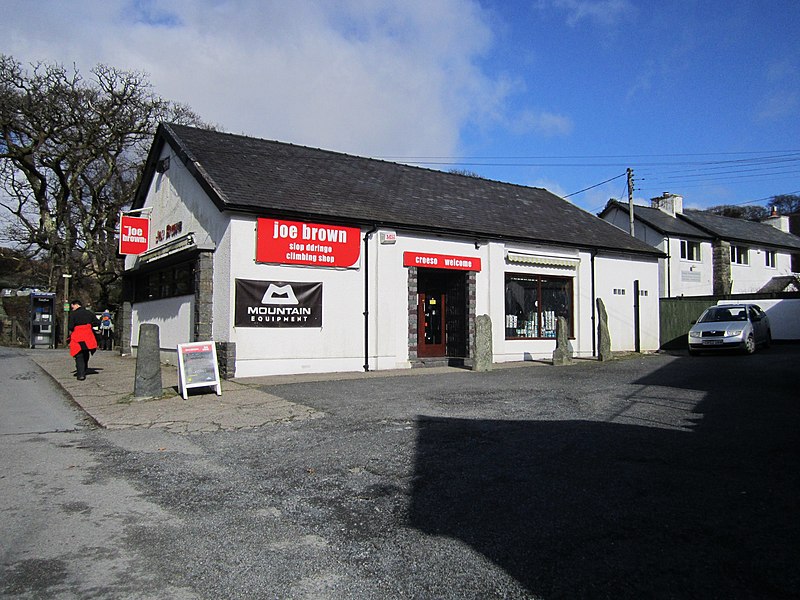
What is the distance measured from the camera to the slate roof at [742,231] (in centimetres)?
3956

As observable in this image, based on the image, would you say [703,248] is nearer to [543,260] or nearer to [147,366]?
[543,260]

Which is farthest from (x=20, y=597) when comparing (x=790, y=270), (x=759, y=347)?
(x=790, y=270)

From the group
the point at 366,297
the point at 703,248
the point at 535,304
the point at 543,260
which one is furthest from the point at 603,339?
the point at 703,248

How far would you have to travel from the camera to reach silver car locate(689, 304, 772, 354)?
62.6 feet

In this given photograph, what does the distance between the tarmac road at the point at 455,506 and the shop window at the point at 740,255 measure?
35.2m

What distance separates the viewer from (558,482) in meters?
5.42

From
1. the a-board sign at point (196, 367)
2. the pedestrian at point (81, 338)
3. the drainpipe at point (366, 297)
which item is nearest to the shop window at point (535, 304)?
the drainpipe at point (366, 297)

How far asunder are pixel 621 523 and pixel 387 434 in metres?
3.71

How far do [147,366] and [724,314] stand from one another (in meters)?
19.0

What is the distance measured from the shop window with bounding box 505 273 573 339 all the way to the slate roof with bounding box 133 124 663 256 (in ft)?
4.44

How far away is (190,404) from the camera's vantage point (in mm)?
10383

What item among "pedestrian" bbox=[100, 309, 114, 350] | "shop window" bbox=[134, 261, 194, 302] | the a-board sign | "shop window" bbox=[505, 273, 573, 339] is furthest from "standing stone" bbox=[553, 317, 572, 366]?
"pedestrian" bbox=[100, 309, 114, 350]

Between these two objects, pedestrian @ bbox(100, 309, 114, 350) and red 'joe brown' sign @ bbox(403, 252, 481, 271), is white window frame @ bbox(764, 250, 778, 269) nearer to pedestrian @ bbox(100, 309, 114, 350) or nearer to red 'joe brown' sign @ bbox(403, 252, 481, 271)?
red 'joe brown' sign @ bbox(403, 252, 481, 271)

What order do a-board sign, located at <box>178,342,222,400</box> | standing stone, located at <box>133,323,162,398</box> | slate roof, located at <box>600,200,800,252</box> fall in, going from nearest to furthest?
standing stone, located at <box>133,323,162,398</box> → a-board sign, located at <box>178,342,222,400</box> → slate roof, located at <box>600,200,800,252</box>
